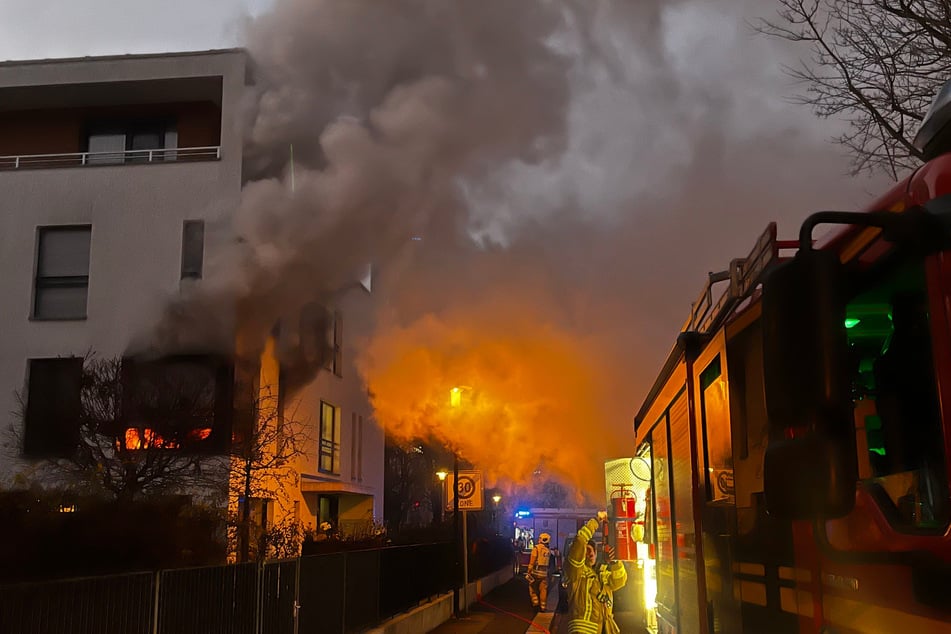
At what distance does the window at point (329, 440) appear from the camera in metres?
24.3

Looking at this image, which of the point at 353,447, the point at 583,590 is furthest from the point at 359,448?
the point at 583,590

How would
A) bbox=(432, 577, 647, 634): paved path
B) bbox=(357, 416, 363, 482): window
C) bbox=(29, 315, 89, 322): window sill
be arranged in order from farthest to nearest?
bbox=(357, 416, 363, 482): window
bbox=(29, 315, 89, 322): window sill
bbox=(432, 577, 647, 634): paved path

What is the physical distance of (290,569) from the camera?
1066 centimetres

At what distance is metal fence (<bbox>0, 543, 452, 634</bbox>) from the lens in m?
6.44

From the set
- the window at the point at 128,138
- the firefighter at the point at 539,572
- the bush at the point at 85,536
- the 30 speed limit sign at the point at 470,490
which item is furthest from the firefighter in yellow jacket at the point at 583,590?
the window at the point at 128,138

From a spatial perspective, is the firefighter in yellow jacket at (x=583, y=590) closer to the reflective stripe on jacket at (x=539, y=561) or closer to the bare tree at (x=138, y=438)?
the bare tree at (x=138, y=438)

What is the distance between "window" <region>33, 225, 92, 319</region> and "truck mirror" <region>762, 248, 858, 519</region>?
20.3 meters

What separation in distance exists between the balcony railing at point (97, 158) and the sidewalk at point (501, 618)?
1167 centimetres

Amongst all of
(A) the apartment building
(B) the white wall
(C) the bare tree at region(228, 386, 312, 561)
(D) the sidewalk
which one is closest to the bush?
(C) the bare tree at region(228, 386, 312, 561)

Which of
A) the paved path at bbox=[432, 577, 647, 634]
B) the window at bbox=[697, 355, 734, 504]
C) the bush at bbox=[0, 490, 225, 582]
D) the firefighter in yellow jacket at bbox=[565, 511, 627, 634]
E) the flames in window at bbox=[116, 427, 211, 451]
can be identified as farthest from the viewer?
the paved path at bbox=[432, 577, 647, 634]

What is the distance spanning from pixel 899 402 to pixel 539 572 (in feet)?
62.4

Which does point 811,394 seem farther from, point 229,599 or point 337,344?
point 337,344

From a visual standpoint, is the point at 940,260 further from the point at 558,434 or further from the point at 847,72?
the point at 558,434

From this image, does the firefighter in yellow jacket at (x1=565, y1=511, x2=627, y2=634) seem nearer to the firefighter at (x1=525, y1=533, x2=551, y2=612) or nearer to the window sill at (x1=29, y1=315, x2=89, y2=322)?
the firefighter at (x1=525, y1=533, x2=551, y2=612)
